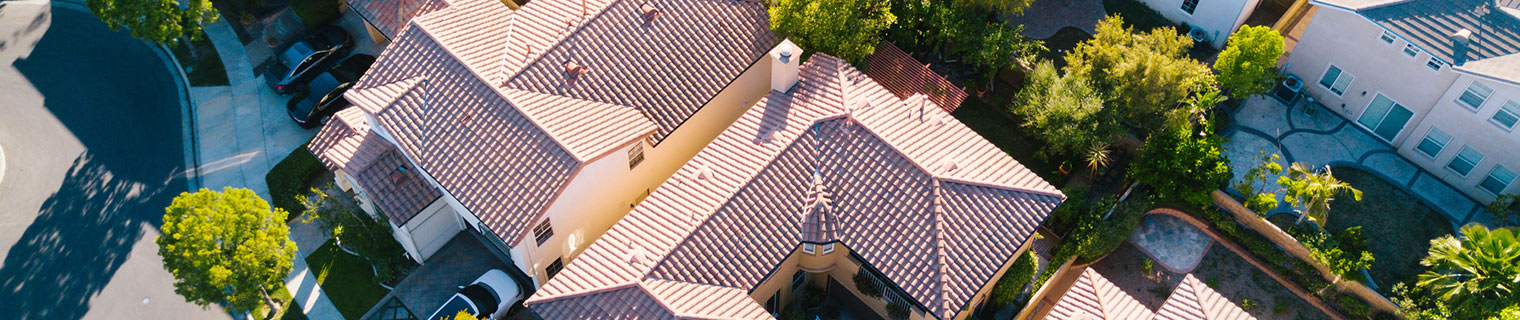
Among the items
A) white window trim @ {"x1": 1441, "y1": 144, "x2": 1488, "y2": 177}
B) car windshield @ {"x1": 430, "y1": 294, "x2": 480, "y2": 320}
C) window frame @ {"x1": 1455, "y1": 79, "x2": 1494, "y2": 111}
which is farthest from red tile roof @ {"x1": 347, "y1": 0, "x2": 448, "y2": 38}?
white window trim @ {"x1": 1441, "y1": 144, "x2": 1488, "y2": 177}

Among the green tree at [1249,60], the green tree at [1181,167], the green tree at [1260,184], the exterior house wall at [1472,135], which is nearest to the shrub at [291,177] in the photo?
the green tree at [1181,167]

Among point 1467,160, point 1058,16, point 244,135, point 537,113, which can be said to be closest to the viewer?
point 537,113

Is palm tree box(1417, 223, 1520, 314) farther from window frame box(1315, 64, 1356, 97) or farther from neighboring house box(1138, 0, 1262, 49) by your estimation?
neighboring house box(1138, 0, 1262, 49)

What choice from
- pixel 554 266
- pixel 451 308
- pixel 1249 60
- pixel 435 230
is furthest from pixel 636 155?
pixel 1249 60

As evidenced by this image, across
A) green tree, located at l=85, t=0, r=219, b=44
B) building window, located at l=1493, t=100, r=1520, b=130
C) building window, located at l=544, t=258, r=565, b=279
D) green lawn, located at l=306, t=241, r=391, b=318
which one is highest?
building window, located at l=1493, t=100, r=1520, b=130

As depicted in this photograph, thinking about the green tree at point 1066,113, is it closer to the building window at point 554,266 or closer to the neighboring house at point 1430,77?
the neighboring house at point 1430,77

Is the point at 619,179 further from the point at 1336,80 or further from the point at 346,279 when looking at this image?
the point at 1336,80
